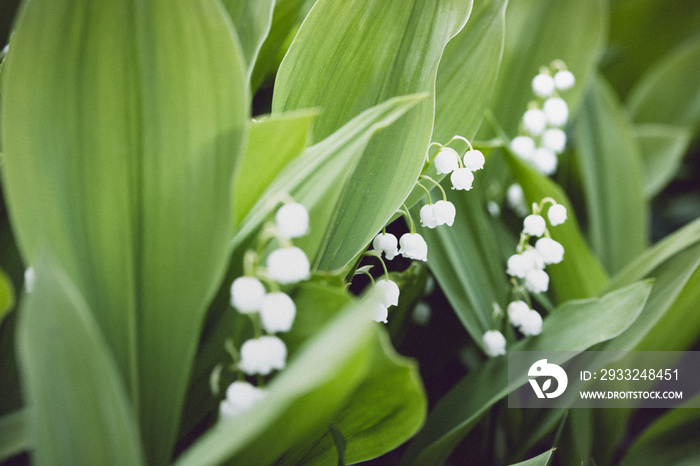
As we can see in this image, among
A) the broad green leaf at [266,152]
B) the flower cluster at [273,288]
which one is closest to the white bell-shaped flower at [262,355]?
the flower cluster at [273,288]

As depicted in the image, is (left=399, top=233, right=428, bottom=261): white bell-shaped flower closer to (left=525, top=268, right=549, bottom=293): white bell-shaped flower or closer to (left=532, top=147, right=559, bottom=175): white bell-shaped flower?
(left=525, top=268, right=549, bottom=293): white bell-shaped flower

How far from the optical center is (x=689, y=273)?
22.1 inches

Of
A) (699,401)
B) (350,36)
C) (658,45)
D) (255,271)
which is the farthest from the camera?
(658,45)

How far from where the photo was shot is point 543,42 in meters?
0.86

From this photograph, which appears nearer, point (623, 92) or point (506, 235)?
point (506, 235)

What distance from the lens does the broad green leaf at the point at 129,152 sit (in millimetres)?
375

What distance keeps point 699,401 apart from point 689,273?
0.71ft

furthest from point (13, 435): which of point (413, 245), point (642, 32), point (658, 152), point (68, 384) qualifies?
point (642, 32)

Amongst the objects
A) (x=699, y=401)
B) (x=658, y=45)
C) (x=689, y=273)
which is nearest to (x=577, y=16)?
(x=689, y=273)

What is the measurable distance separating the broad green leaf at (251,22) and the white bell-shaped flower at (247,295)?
233 mm

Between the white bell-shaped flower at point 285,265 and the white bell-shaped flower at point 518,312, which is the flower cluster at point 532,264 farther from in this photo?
the white bell-shaped flower at point 285,265

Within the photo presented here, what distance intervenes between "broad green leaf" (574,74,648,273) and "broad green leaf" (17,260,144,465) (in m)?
0.77

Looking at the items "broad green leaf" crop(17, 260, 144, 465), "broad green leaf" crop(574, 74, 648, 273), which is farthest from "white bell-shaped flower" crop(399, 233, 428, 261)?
"broad green leaf" crop(574, 74, 648, 273)

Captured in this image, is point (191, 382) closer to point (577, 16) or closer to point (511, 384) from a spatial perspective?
point (511, 384)
